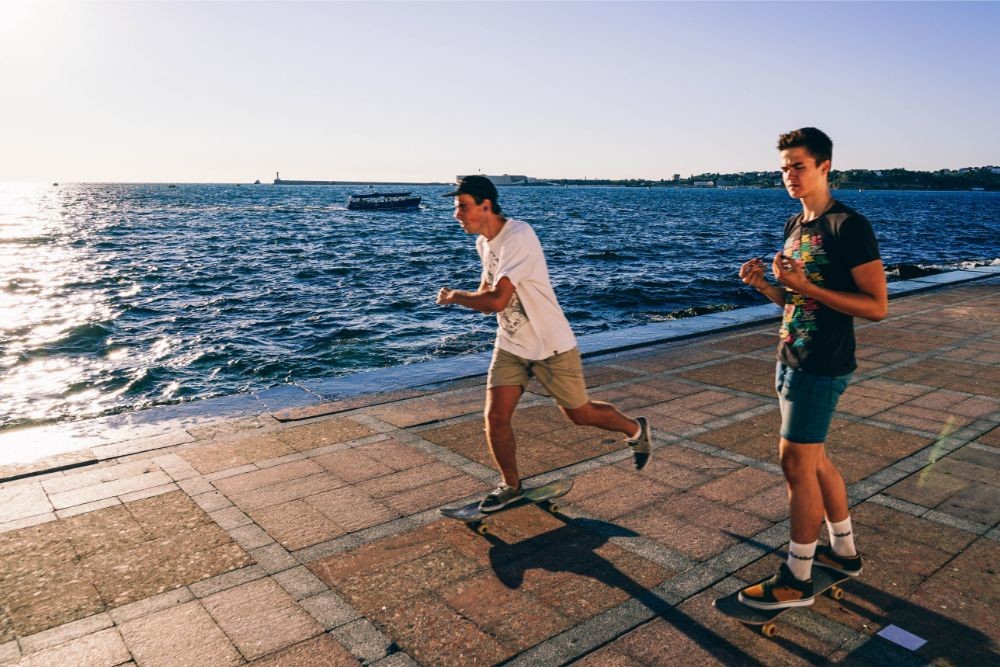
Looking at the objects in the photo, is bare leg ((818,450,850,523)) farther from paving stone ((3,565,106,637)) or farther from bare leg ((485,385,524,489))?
paving stone ((3,565,106,637))

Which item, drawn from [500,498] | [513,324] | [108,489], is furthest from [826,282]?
[108,489]

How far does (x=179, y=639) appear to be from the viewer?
9.58 ft

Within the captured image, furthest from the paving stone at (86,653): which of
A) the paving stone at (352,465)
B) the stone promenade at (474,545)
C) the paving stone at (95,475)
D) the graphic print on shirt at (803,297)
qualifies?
the graphic print on shirt at (803,297)

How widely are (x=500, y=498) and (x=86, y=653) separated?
2008 millimetres

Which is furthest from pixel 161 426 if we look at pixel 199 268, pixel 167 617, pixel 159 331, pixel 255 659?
pixel 199 268

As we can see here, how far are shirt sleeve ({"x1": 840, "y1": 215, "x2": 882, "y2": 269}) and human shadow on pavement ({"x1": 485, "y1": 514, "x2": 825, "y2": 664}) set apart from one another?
60.7 inches

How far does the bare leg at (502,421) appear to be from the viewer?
388cm

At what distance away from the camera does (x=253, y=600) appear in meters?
3.20

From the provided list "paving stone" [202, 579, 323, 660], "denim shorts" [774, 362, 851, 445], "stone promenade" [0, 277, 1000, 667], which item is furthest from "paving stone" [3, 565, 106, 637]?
"denim shorts" [774, 362, 851, 445]

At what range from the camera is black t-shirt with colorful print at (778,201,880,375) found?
2.66 metres

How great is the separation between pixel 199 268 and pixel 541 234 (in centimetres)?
2718

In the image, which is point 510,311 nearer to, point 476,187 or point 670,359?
point 476,187

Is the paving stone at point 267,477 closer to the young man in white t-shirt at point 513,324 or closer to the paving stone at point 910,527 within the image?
the young man in white t-shirt at point 513,324

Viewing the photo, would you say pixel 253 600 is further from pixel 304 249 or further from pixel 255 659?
pixel 304 249
